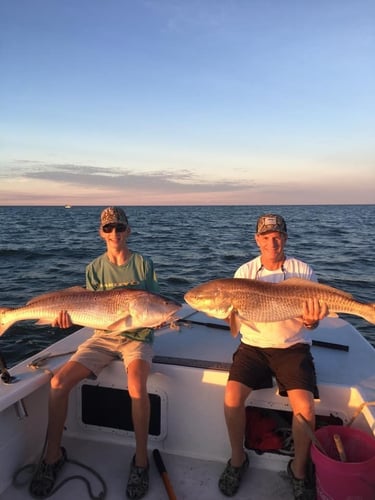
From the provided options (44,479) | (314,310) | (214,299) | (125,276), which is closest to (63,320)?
(125,276)

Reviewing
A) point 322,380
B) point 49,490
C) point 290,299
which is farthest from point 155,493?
point 290,299

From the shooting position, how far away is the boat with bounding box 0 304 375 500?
12.1 feet

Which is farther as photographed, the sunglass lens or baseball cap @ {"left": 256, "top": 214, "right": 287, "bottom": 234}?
the sunglass lens

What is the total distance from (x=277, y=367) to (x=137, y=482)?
1.71m

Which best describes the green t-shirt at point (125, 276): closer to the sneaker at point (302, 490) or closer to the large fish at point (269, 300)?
the large fish at point (269, 300)

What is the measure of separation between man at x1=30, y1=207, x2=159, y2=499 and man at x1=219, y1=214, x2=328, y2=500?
83 cm

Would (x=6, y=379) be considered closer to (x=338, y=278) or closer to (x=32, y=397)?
(x=32, y=397)

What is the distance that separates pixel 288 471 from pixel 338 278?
1266 cm

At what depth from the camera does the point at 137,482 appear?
11.9ft

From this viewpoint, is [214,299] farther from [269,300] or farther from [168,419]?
[168,419]

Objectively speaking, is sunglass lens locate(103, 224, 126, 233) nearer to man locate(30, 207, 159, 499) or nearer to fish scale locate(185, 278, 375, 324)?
man locate(30, 207, 159, 499)

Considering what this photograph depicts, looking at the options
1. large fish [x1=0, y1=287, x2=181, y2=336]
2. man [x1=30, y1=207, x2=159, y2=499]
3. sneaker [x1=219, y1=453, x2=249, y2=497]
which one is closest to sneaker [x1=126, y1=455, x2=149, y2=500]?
man [x1=30, y1=207, x2=159, y2=499]

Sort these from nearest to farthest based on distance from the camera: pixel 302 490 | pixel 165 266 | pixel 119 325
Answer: pixel 302 490 → pixel 119 325 → pixel 165 266

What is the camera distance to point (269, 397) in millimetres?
3922
